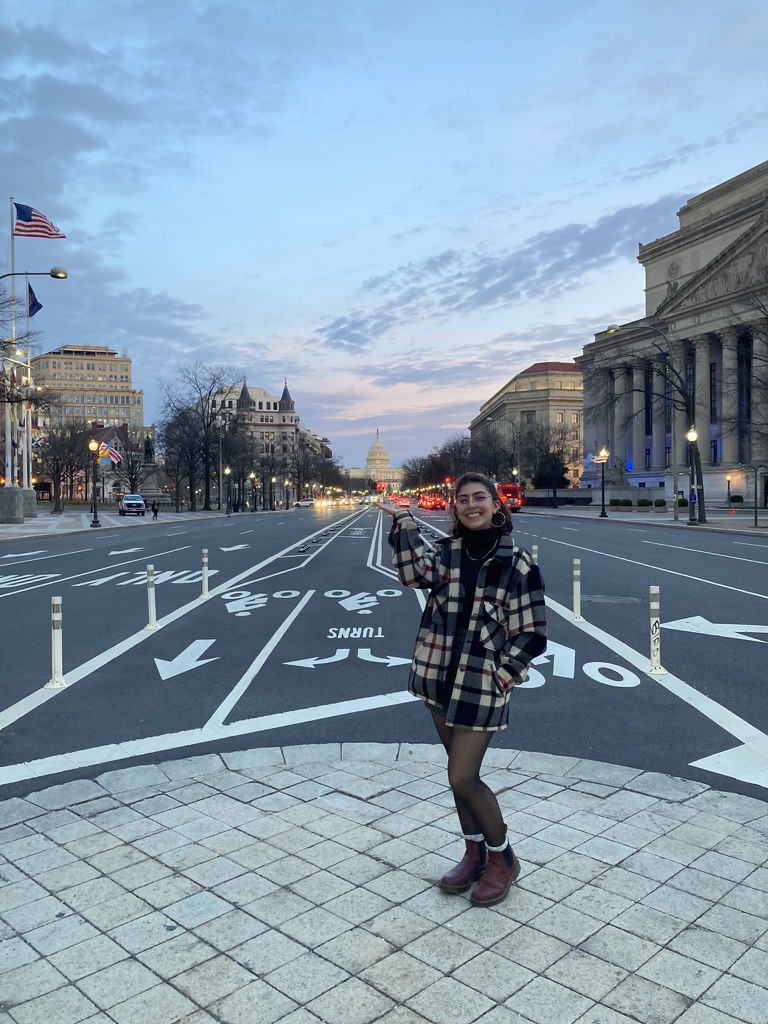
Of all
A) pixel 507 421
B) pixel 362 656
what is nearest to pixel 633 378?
pixel 507 421

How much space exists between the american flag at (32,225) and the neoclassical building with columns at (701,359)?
30.3m

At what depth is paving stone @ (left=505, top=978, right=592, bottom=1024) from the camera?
2.90m

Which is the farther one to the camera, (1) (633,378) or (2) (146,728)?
(1) (633,378)

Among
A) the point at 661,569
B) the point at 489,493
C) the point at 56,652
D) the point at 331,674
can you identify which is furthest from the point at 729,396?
the point at 489,493

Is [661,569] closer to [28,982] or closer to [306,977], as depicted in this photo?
[306,977]

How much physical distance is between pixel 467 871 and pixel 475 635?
4.02ft

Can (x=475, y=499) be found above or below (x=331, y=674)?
above

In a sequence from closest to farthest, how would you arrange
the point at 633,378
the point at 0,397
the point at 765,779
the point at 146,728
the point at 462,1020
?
1. the point at 462,1020
2. the point at 765,779
3. the point at 146,728
4. the point at 0,397
5. the point at 633,378

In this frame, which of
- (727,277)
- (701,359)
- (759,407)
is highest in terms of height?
(727,277)

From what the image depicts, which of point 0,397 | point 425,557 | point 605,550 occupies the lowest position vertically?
point 605,550

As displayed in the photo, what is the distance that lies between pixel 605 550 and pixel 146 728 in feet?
71.3

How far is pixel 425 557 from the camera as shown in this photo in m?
3.79

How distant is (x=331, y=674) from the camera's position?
863cm

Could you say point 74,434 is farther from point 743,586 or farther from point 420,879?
point 420,879
